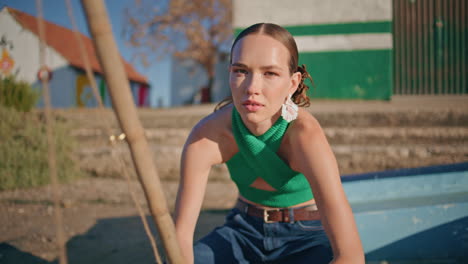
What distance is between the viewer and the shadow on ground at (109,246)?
2.03m

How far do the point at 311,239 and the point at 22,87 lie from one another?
4.58 m

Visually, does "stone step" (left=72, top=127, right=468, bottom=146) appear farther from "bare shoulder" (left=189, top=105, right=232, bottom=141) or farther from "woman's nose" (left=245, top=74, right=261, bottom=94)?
"woman's nose" (left=245, top=74, right=261, bottom=94)

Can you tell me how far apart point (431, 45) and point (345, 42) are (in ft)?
6.06

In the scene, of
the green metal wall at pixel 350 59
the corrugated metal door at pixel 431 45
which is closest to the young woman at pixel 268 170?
the green metal wall at pixel 350 59

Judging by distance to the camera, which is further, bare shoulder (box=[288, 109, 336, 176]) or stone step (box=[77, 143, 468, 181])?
stone step (box=[77, 143, 468, 181])

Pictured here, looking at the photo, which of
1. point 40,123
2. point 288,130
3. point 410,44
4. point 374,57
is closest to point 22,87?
point 40,123

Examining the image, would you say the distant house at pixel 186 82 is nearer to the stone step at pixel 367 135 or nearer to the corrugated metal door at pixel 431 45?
the corrugated metal door at pixel 431 45

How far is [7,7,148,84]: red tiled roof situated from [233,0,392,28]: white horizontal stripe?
3450 mm

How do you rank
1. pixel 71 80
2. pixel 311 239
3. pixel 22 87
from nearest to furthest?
1. pixel 311 239
2. pixel 22 87
3. pixel 71 80

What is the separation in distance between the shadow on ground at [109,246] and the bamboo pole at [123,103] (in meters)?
1.43

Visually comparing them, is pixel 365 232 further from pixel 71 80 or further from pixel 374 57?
pixel 71 80

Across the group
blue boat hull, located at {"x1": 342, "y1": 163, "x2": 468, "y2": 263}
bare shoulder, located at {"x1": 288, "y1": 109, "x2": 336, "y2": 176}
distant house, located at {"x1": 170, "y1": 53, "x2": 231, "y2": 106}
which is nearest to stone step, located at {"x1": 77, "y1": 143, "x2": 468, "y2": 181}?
blue boat hull, located at {"x1": 342, "y1": 163, "x2": 468, "y2": 263}

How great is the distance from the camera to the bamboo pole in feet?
2.11

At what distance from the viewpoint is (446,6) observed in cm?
697
